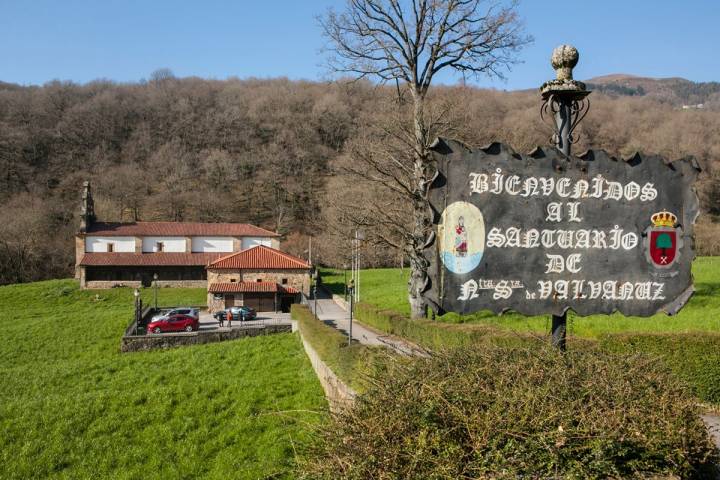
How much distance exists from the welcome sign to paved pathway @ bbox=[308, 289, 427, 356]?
781 centimetres

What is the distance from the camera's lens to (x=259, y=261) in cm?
3922

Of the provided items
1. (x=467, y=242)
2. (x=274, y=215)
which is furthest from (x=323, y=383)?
(x=274, y=215)

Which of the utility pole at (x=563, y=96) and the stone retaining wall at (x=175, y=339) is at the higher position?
the utility pole at (x=563, y=96)

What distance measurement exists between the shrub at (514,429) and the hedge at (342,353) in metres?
1.07

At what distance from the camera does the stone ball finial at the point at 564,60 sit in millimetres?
6043

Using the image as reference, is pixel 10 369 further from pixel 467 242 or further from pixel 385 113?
pixel 467 242

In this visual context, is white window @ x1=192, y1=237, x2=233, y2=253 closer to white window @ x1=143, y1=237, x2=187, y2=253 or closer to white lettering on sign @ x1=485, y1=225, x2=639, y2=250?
white window @ x1=143, y1=237, x2=187, y2=253

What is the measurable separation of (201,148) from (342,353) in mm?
110198

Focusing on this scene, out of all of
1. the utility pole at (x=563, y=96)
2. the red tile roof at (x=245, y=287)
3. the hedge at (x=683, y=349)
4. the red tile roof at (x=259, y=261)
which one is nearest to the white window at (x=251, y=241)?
the red tile roof at (x=259, y=261)

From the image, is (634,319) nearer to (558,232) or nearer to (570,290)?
(570,290)

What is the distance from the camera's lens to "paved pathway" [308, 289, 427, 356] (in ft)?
60.9

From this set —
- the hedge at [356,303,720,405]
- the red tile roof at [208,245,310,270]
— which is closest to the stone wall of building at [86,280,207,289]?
the red tile roof at [208,245,310,270]

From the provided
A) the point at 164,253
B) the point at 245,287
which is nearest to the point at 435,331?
the point at 245,287

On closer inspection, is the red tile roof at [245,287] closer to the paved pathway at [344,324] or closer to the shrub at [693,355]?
the paved pathway at [344,324]
